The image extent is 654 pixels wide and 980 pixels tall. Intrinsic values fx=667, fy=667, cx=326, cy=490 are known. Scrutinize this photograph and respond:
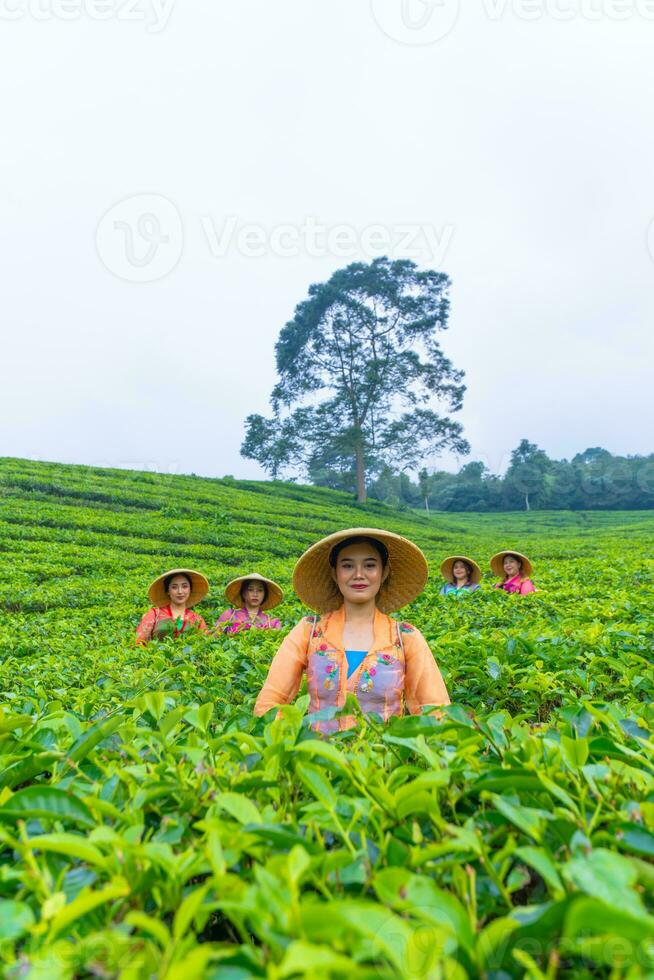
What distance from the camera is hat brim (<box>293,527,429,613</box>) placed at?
2.75 m

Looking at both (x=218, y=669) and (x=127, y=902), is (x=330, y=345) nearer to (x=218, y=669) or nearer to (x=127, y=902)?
(x=218, y=669)

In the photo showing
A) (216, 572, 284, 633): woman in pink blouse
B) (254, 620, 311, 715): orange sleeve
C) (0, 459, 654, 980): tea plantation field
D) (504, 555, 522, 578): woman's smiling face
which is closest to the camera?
(0, 459, 654, 980): tea plantation field

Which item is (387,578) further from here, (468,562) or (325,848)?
(468,562)

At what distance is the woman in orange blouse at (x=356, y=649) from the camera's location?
8.21 feet

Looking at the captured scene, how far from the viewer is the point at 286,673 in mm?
2533

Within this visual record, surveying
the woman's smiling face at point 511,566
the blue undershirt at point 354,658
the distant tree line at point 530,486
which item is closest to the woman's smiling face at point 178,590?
the woman's smiling face at point 511,566

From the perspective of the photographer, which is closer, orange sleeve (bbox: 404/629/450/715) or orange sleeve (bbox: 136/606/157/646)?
orange sleeve (bbox: 404/629/450/715)

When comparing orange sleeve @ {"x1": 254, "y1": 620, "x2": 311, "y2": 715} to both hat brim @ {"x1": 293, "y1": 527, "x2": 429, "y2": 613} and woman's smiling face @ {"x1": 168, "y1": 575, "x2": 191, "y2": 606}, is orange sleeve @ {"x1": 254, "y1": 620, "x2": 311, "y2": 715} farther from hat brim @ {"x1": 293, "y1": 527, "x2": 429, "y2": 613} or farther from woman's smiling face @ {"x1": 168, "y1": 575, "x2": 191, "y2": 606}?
woman's smiling face @ {"x1": 168, "y1": 575, "x2": 191, "y2": 606}

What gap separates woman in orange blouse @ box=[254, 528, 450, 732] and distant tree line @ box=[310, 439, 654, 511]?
3524 cm

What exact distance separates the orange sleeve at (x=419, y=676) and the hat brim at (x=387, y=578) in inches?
12.8

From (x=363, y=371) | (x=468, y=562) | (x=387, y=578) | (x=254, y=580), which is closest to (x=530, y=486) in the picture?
(x=363, y=371)

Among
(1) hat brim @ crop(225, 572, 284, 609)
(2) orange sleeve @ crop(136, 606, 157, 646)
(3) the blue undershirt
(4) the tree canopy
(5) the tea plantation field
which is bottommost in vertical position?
(2) orange sleeve @ crop(136, 606, 157, 646)

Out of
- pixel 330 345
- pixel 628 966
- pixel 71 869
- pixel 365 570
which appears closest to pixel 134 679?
pixel 365 570

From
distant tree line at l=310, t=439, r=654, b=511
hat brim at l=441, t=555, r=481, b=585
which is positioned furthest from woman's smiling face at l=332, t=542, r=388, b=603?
distant tree line at l=310, t=439, r=654, b=511
